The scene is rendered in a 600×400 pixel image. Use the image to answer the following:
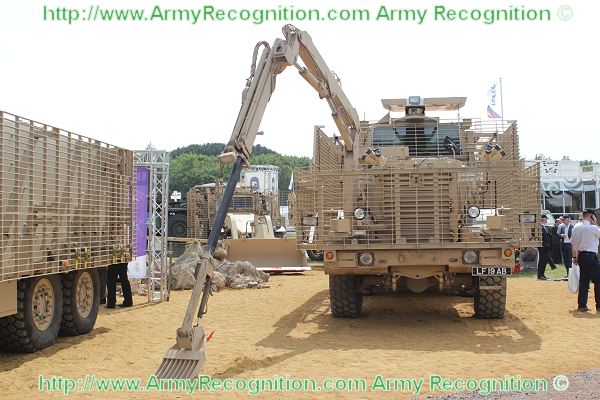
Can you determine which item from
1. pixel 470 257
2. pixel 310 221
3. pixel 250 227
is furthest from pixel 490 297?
pixel 250 227

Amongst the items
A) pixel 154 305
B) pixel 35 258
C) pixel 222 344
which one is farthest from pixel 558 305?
pixel 35 258

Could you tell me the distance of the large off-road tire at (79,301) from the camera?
30.0ft

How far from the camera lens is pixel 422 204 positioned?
913 centimetres

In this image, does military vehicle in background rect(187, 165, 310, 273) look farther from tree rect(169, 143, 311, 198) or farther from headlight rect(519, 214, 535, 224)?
tree rect(169, 143, 311, 198)

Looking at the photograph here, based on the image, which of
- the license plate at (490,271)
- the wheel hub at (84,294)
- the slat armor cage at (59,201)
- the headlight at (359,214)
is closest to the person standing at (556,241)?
the license plate at (490,271)

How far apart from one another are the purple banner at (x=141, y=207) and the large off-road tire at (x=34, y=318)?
4265mm

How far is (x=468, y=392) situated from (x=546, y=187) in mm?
19603

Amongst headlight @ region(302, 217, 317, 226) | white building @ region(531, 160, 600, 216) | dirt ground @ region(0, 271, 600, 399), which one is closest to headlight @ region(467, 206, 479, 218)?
dirt ground @ region(0, 271, 600, 399)

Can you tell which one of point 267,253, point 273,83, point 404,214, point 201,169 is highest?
point 201,169

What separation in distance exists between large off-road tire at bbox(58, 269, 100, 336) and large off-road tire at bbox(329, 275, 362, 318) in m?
3.52

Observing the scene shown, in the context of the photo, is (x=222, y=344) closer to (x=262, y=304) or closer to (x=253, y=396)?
(x=253, y=396)

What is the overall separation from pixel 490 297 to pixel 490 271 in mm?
977

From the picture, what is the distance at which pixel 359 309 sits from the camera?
32.7 feet

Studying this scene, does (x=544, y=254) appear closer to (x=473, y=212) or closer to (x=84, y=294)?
(x=473, y=212)
